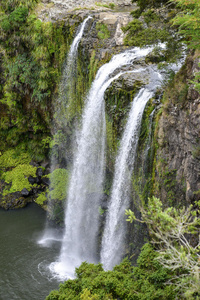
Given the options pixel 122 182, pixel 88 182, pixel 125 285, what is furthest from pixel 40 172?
pixel 125 285

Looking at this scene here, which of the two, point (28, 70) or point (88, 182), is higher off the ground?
point (28, 70)

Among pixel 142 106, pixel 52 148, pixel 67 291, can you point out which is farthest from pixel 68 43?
pixel 67 291

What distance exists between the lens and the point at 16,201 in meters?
17.5

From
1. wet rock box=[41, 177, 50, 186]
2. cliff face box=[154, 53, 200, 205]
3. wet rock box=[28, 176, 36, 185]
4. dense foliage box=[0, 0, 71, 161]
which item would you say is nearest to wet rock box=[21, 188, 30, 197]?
wet rock box=[28, 176, 36, 185]

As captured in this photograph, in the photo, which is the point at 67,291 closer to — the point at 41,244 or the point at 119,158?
the point at 119,158

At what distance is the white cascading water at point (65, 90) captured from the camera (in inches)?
567

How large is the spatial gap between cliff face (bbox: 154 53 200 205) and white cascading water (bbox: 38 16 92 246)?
7.37 m

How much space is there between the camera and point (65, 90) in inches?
610

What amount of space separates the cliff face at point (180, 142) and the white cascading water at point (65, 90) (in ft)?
24.2

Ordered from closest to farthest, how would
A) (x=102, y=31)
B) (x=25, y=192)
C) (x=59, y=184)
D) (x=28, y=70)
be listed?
(x=102, y=31)
(x=59, y=184)
(x=28, y=70)
(x=25, y=192)

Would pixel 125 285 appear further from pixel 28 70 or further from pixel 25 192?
pixel 28 70

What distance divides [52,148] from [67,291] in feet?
37.8

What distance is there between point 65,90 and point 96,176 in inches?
205

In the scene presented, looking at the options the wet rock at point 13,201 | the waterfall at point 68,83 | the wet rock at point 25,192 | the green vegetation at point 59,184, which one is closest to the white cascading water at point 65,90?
the waterfall at point 68,83
